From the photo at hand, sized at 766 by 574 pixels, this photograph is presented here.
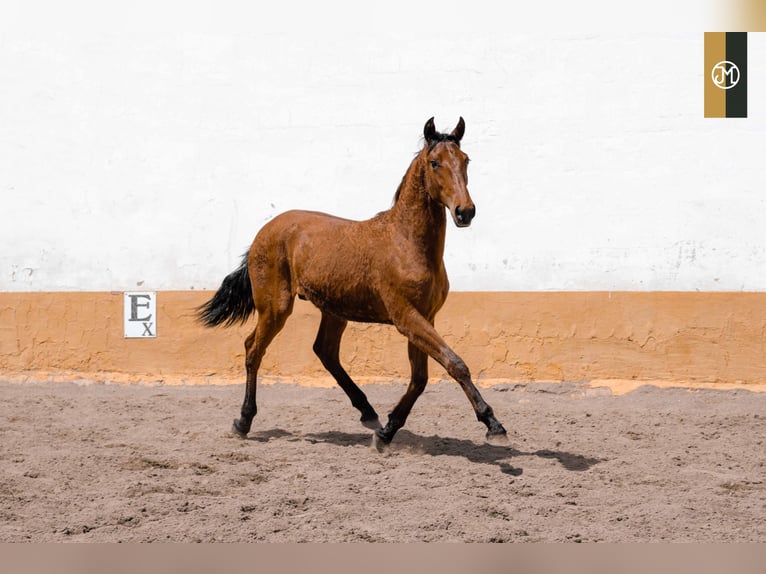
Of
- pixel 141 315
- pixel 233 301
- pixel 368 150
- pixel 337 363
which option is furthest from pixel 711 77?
pixel 141 315

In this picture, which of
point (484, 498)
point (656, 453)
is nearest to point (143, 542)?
point (484, 498)

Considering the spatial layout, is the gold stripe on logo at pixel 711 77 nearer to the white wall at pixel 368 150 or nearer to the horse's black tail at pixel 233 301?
the white wall at pixel 368 150

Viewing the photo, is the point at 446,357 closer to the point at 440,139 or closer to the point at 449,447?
the point at 449,447

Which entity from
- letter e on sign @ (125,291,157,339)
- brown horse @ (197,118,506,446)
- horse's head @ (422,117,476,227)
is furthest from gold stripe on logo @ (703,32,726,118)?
letter e on sign @ (125,291,157,339)

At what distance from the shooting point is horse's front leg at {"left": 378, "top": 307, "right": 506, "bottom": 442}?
17.6 ft

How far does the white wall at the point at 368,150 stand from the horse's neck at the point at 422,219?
8.45 feet

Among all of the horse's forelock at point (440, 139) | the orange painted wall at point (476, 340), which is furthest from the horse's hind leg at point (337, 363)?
the orange painted wall at point (476, 340)

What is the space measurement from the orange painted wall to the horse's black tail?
1.54 meters

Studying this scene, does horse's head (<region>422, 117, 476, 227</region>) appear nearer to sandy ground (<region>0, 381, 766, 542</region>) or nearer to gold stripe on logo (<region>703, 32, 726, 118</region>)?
sandy ground (<region>0, 381, 766, 542</region>)

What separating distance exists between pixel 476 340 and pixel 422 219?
2733 mm

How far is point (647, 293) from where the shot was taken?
824 cm

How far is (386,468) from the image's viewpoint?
5.60m

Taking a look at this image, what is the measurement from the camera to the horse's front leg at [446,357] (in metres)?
5.35

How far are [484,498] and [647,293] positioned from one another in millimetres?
3920
